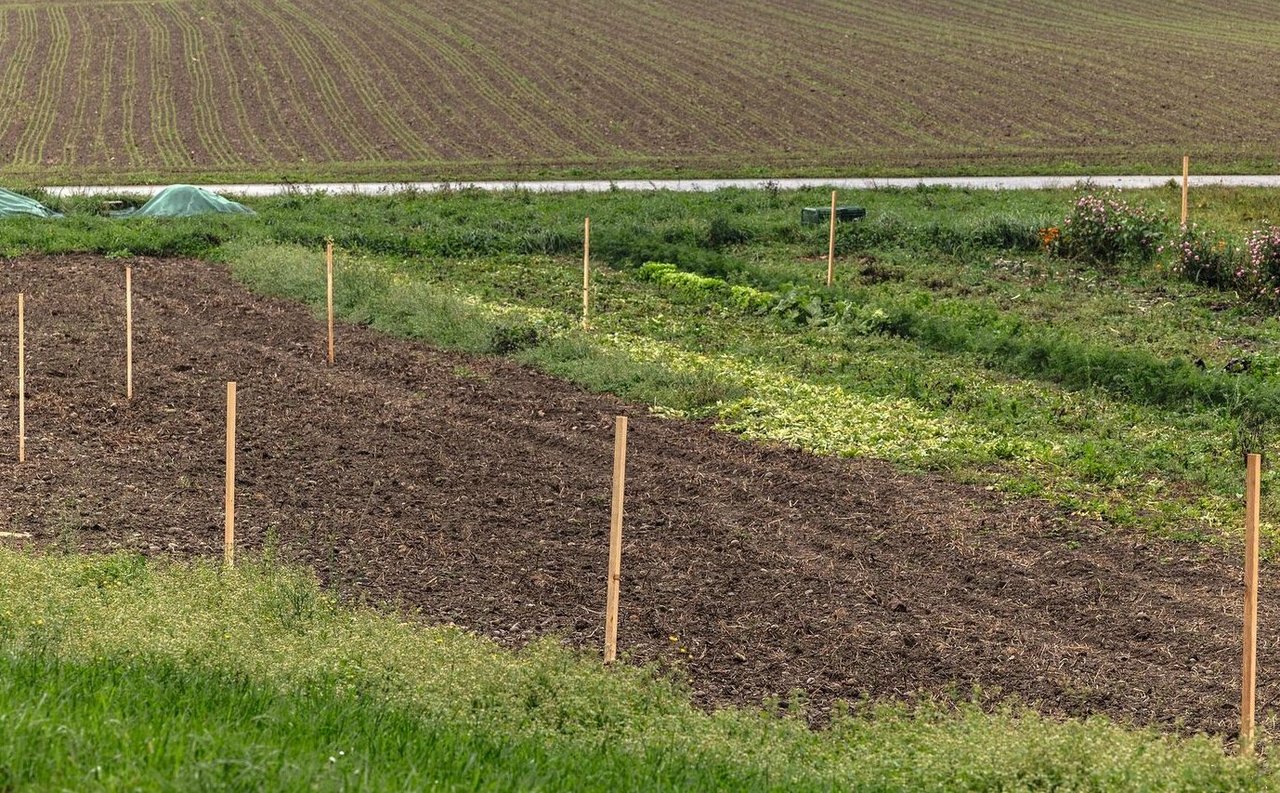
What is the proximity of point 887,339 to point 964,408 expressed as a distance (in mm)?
3086

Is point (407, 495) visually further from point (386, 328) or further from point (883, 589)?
point (386, 328)

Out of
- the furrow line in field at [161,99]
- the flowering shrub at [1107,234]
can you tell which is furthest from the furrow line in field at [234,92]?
the flowering shrub at [1107,234]

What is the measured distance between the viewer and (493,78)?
4888cm

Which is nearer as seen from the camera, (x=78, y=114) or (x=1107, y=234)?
(x=1107, y=234)

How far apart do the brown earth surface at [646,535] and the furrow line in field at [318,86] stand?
24893 mm

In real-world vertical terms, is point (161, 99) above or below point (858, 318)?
above

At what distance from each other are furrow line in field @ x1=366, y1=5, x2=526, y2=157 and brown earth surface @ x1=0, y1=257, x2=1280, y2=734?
24949mm

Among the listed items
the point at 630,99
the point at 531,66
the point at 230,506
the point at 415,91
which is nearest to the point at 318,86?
the point at 415,91

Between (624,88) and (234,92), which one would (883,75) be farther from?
(234,92)

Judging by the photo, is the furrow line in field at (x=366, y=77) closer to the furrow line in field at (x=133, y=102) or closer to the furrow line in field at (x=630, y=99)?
the furrow line in field at (x=630, y=99)

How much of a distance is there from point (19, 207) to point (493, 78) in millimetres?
23752

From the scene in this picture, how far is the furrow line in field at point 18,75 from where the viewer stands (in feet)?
137

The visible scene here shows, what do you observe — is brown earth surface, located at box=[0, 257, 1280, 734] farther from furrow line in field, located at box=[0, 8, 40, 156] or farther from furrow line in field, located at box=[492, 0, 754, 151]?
furrow line in field, located at box=[0, 8, 40, 156]

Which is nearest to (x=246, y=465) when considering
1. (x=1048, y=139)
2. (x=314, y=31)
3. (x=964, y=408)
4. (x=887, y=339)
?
(x=964, y=408)
